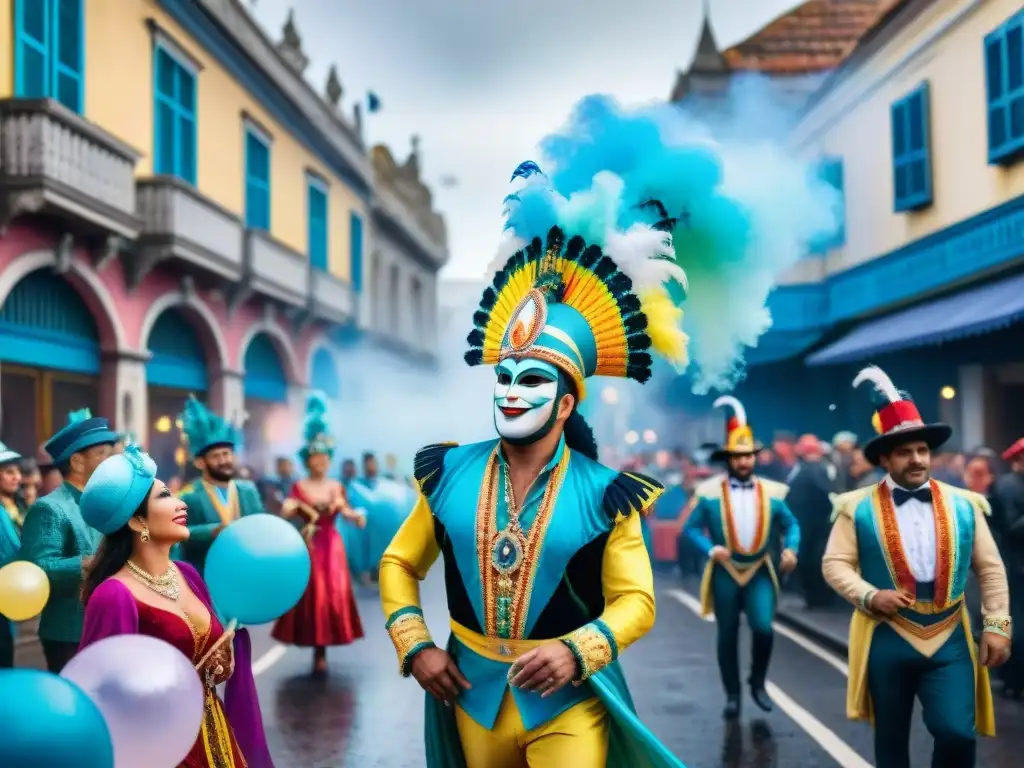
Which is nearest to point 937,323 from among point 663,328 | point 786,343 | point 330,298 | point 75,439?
point 786,343

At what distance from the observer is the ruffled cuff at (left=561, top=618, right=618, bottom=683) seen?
12.0 ft

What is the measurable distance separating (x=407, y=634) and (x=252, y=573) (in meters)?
1.17

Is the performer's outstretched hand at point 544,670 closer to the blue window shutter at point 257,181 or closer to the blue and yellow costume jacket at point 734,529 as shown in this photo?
the blue and yellow costume jacket at point 734,529

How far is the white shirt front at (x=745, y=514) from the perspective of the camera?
8547 millimetres

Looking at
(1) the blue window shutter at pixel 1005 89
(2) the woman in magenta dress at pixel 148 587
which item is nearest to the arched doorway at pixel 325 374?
(1) the blue window shutter at pixel 1005 89

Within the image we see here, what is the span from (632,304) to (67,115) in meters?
12.1

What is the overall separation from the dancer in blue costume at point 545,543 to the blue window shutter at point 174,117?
15199mm

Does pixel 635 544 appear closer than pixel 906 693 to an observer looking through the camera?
Yes

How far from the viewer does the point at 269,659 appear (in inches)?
426

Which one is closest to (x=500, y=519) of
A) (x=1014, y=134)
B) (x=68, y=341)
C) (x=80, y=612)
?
(x=80, y=612)

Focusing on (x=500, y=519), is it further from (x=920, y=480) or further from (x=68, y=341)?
(x=68, y=341)

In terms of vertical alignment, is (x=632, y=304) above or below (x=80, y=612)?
above

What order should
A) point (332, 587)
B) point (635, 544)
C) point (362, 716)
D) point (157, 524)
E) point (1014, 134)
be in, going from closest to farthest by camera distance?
point (635, 544)
point (157, 524)
point (362, 716)
point (332, 587)
point (1014, 134)

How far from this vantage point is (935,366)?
16641 millimetres
